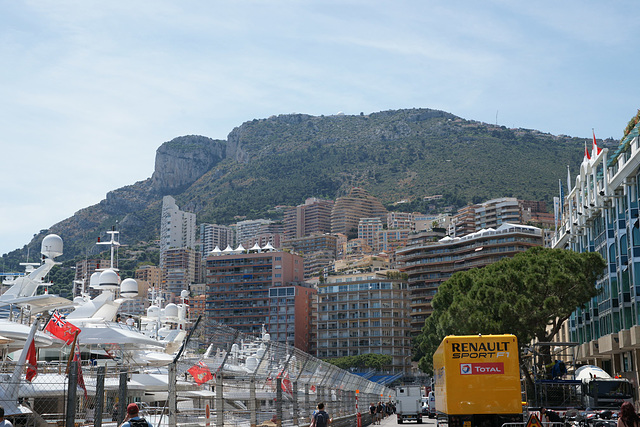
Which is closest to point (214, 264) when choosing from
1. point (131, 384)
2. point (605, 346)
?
point (605, 346)

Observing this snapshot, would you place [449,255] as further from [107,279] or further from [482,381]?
[482,381]

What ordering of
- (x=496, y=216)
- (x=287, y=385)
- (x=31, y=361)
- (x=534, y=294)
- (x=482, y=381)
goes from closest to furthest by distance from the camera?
(x=31, y=361) → (x=287, y=385) → (x=482, y=381) → (x=534, y=294) → (x=496, y=216)

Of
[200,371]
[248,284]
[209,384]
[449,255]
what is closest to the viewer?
A: [200,371]

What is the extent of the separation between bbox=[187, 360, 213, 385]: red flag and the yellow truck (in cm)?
775

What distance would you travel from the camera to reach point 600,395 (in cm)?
2483

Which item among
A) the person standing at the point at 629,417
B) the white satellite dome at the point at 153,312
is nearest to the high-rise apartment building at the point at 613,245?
the person standing at the point at 629,417

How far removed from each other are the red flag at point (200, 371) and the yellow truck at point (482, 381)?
25.4 feet

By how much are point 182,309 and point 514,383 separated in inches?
1843

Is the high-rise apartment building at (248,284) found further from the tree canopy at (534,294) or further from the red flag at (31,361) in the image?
the red flag at (31,361)

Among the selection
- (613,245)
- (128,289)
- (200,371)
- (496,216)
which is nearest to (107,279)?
(128,289)

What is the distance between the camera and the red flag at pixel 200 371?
540 inches

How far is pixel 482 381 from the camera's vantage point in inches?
772

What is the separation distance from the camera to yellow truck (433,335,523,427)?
19.5m

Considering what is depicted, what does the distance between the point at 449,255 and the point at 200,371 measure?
138 metres
